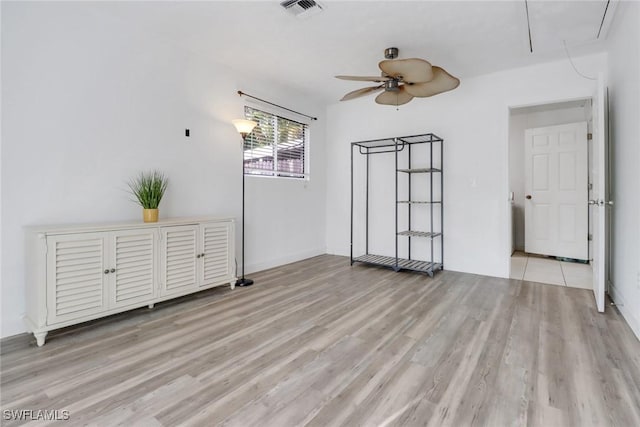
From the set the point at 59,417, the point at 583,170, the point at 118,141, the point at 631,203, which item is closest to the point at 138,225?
the point at 118,141

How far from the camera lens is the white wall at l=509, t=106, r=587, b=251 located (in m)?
5.20

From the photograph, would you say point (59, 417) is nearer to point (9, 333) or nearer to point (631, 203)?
point (9, 333)

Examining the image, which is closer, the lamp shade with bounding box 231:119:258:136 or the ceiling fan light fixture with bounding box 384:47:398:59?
the ceiling fan light fixture with bounding box 384:47:398:59

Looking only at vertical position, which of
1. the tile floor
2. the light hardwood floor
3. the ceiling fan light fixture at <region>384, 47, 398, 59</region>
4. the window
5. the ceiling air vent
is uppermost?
the ceiling air vent

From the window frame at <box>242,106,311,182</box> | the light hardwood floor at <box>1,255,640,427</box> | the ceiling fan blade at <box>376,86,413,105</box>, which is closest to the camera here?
the light hardwood floor at <box>1,255,640,427</box>

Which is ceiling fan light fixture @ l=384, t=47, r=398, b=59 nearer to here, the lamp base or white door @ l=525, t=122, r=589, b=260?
the lamp base

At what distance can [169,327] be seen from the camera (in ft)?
7.98

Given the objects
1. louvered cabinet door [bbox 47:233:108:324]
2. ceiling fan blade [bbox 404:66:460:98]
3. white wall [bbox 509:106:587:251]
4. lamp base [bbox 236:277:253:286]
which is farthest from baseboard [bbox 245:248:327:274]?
white wall [bbox 509:106:587:251]

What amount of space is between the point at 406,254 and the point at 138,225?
11.8 feet

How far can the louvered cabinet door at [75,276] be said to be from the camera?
84.7 inches

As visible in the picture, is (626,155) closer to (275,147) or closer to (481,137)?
(481,137)

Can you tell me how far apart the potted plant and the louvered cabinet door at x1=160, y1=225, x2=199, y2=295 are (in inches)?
7.6

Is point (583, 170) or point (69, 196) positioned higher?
point (583, 170)

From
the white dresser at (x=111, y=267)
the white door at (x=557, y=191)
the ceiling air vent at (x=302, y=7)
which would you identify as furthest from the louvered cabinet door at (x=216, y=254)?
the white door at (x=557, y=191)
